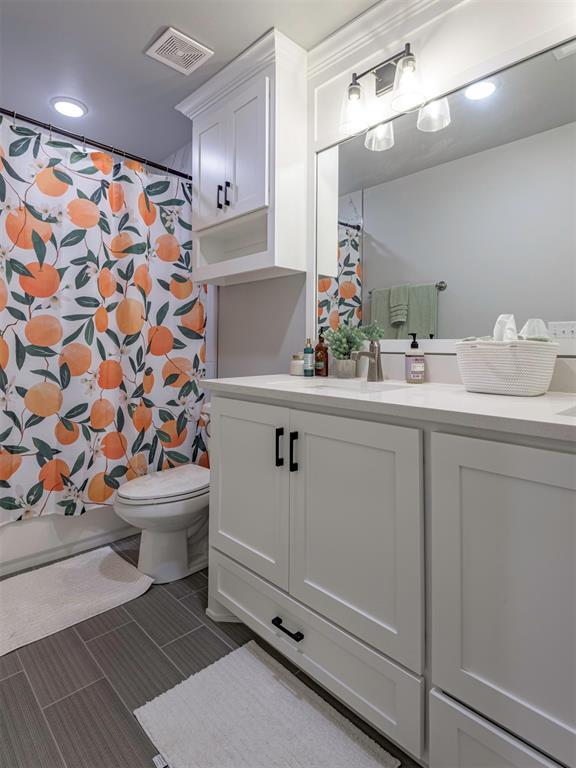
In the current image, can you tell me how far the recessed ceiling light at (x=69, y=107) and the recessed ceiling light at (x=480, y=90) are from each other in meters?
2.01

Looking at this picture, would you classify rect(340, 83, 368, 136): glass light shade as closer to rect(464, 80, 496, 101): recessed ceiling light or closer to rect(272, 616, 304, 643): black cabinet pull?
rect(464, 80, 496, 101): recessed ceiling light

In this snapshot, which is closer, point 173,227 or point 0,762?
point 0,762

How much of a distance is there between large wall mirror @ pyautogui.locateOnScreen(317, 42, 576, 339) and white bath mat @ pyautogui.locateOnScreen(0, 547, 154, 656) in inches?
59.8

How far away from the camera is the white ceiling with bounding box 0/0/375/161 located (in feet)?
5.17

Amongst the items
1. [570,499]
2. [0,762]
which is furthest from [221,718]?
[570,499]

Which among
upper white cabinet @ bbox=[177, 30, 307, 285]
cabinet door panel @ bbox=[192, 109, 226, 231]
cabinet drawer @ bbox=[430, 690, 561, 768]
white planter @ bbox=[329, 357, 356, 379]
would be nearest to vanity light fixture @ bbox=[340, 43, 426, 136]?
upper white cabinet @ bbox=[177, 30, 307, 285]

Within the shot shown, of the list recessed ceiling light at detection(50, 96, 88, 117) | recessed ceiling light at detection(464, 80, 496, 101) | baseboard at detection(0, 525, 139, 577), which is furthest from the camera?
recessed ceiling light at detection(50, 96, 88, 117)

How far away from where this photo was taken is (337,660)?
115 centimetres

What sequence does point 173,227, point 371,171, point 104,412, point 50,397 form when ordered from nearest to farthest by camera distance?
point 371,171 < point 50,397 < point 104,412 < point 173,227

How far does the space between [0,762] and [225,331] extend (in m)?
1.92

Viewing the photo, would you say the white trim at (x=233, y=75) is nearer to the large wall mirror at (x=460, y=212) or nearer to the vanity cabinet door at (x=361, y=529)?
the large wall mirror at (x=460, y=212)

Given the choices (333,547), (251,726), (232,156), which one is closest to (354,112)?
(232,156)

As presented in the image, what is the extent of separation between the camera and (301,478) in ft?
3.99

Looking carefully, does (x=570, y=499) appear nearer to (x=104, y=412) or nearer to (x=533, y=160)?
(x=533, y=160)
